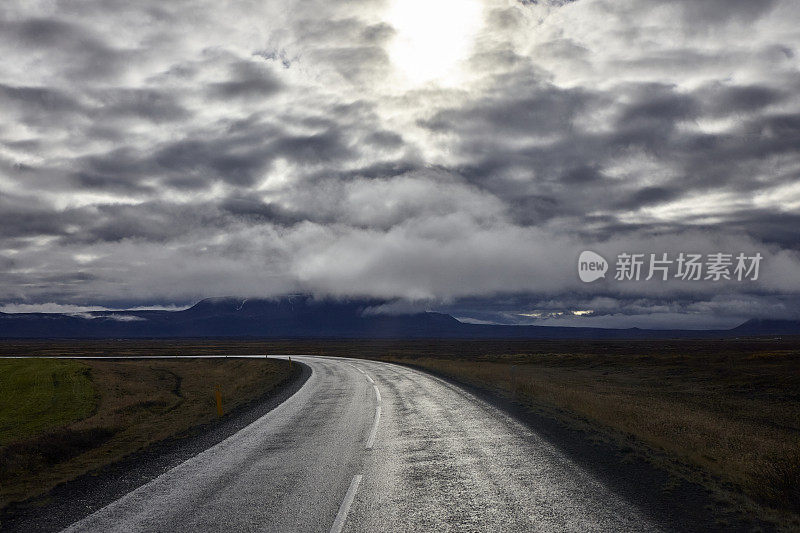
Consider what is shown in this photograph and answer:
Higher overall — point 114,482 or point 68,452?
point 114,482

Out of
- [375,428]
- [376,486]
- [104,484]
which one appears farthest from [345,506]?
[375,428]

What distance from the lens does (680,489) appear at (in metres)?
8.30

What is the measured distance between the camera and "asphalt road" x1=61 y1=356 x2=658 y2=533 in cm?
695

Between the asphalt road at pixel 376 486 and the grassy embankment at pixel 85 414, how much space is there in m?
2.95

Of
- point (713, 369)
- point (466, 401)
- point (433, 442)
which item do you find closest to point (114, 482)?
point (433, 442)

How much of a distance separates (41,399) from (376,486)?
33.4 m

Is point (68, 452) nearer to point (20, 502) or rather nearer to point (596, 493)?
A: point (20, 502)

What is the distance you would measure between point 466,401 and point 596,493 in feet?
37.9

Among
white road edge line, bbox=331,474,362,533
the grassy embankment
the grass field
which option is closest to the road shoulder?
the grassy embankment

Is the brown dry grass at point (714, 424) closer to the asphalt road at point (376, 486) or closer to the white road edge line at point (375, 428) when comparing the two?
the asphalt road at point (376, 486)

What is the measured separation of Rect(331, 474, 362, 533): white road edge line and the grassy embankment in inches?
230

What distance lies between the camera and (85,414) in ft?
86.3

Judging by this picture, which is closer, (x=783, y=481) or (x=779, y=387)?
(x=783, y=481)

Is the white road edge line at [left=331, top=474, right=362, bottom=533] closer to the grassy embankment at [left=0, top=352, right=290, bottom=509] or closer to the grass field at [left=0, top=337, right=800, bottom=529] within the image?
the grassy embankment at [left=0, top=352, right=290, bottom=509]
